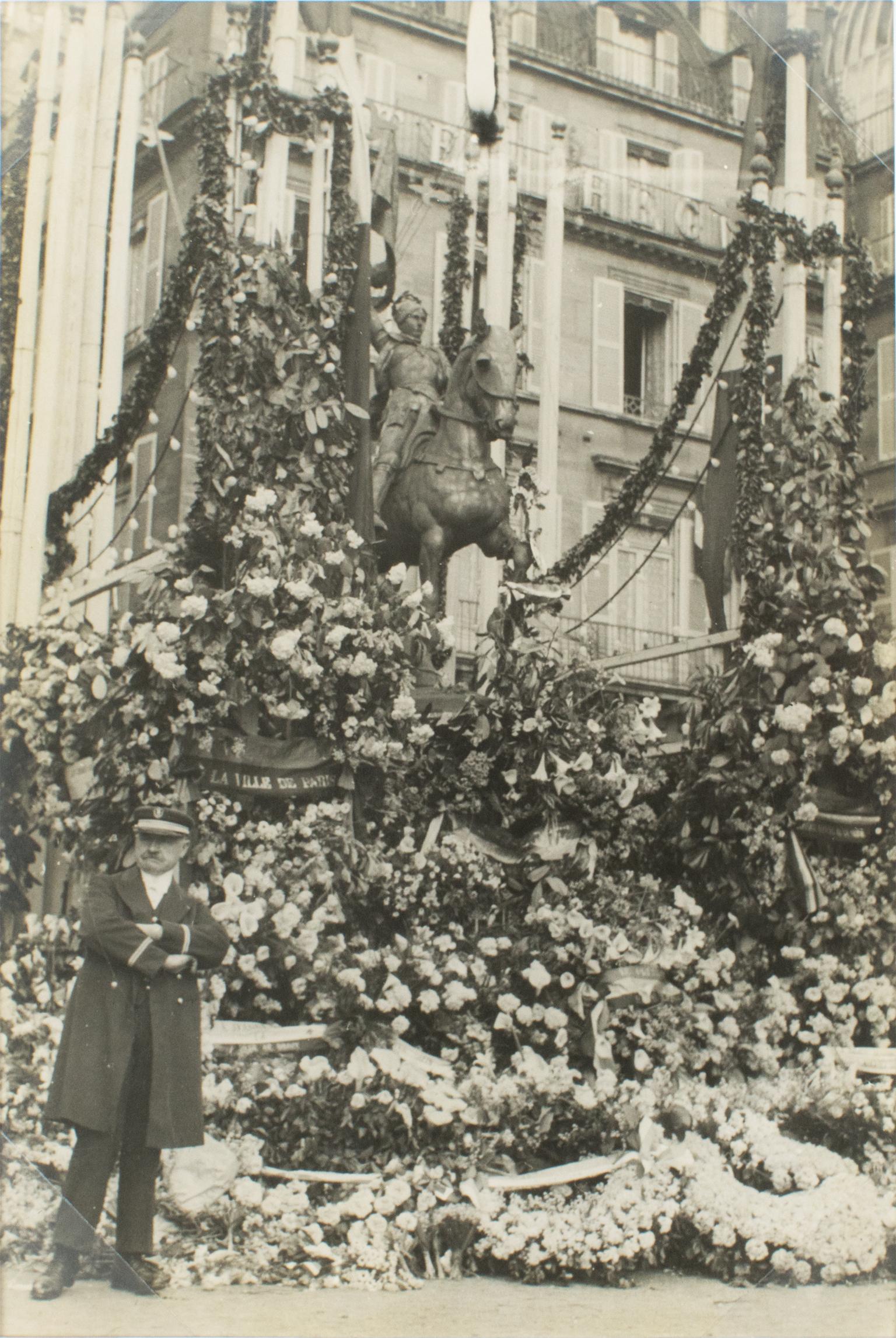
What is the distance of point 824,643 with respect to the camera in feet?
26.2

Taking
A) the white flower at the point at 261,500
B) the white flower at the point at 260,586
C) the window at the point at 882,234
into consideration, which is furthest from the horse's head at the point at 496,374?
the window at the point at 882,234

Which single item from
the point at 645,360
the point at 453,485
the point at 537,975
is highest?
the point at 645,360

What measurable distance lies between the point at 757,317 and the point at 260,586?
4696 millimetres

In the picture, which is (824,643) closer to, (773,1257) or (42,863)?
(773,1257)

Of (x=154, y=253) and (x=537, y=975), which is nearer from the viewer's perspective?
(x=537, y=975)

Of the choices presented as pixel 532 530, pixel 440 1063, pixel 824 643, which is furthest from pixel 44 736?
pixel 824 643

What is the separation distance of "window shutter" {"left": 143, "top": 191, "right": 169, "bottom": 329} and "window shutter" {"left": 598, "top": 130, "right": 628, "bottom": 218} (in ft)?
9.69

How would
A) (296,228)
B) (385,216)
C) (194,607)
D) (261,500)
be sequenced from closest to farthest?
(194,607) < (261,500) < (385,216) < (296,228)

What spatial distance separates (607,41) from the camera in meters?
10.0

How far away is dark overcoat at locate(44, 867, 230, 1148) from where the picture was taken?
530 cm

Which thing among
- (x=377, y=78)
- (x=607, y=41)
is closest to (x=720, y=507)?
(x=607, y=41)

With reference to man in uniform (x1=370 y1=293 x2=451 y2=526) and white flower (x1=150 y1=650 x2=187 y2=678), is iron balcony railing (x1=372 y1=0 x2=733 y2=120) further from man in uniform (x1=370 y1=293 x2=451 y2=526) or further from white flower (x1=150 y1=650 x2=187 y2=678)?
white flower (x1=150 y1=650 x2=187 y2=678)

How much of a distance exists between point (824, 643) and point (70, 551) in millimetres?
4485

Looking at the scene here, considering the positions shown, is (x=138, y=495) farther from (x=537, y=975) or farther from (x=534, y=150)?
(x=537, y=975)
